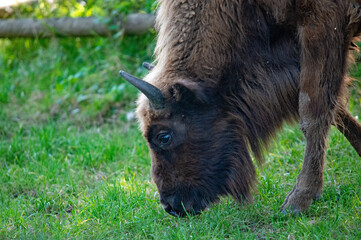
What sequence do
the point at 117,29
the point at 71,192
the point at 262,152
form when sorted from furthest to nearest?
the point at 117,29, the point at 71,192, the point at 262,152

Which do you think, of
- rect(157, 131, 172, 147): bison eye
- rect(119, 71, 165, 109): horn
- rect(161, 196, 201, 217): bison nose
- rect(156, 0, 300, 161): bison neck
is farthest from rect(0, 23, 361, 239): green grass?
rect(119, 71, 165, 109): horn

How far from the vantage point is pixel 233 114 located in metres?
4.34

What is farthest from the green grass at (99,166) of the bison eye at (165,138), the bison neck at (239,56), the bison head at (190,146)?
the bison neck at (239,56)

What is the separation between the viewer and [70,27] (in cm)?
793

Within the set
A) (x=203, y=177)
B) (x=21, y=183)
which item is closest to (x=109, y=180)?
(x=21, y=183)

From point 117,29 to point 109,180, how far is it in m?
3.05

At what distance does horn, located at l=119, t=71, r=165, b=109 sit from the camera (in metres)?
4.07

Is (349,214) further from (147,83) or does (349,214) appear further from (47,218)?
(47,218)

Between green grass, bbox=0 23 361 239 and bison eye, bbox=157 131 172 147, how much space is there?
0.59 metres

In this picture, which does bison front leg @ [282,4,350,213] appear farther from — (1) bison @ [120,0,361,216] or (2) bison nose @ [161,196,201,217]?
(2) bison nose @ [161,196,201,217]

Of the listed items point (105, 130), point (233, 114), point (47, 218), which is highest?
point (233, 114)

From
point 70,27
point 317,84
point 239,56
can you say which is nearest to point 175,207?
point 239,56

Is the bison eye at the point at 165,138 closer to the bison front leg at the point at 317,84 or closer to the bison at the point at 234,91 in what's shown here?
the bison at the point at 234,91

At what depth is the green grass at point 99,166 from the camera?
157 inches
